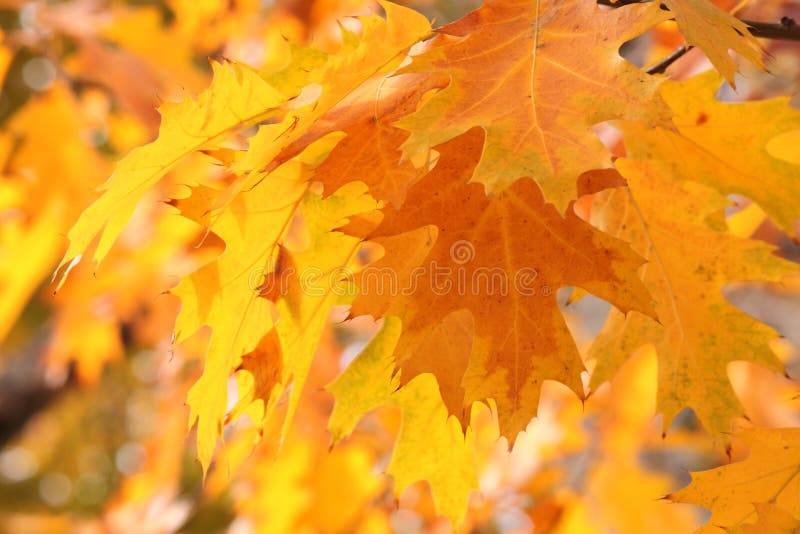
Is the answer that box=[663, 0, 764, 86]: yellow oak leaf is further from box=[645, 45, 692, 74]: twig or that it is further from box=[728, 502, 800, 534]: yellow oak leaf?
box=[728, 502, 800, 534]: yellow oak leaf

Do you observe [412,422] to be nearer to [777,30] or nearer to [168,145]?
[168,145]

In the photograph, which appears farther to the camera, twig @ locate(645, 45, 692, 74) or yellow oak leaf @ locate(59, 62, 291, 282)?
twig @ locate(645, 45, 692, 74)

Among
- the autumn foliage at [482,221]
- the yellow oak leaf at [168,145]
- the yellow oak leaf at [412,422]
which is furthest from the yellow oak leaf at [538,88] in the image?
the yellow oak leaf at [412,422]

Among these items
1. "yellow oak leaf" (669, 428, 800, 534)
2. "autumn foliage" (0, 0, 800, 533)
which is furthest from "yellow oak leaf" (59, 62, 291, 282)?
"yellow oak leaf" (669, 428, 800, 534)

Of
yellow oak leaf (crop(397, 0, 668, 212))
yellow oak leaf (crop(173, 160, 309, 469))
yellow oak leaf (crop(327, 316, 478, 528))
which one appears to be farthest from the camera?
yellow oak leaf (crop(327, 316, 478, 528))

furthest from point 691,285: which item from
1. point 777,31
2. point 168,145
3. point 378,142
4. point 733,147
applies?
point 168,145
